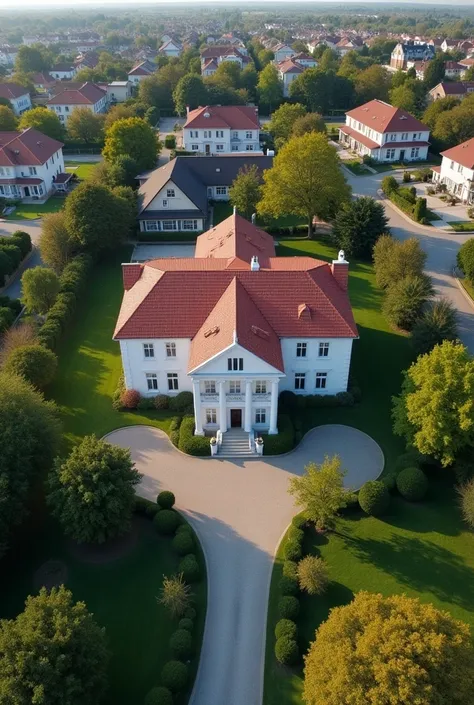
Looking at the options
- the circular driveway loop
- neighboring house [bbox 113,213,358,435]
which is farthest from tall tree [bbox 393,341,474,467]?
neighboring house [bbox 113,213,358,435]

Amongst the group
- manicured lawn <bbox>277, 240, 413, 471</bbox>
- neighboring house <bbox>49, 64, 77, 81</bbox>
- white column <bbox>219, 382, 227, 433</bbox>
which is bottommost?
manicured lawn <bbox>277, 240, 413, 471</bbox>

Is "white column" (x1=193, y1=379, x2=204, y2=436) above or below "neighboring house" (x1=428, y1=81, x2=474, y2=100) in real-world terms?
below

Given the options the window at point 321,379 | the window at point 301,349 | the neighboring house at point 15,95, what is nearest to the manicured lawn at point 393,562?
the window at point 321,379

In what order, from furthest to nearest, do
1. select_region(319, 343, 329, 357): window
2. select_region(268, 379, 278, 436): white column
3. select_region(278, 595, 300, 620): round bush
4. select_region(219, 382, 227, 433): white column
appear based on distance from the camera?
select_region(319, 343, 329, 357): window
select_region(268, 379, 278, 436): white column
select_region(219, 382, 227, 433): white column
select_region(278, 595, 300, 620): round bush

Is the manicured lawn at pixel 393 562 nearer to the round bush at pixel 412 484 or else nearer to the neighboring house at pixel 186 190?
the round bush at pixel 412 484

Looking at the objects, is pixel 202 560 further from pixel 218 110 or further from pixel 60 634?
pixel 218 110

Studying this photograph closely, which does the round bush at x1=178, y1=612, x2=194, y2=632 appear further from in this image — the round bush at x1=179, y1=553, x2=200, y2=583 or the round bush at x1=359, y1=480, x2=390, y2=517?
the round bush at x1=359, y1=480, x2=390, y2=517
